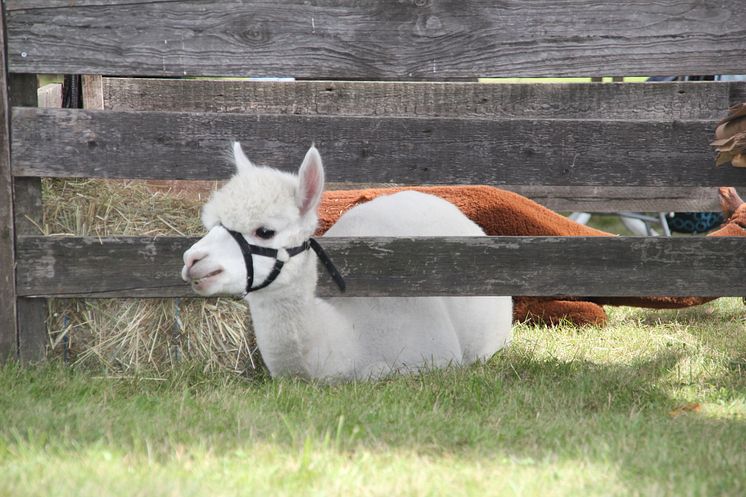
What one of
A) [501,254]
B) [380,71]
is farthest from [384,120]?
[501,254]

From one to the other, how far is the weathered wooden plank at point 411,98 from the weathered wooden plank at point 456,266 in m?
1.48

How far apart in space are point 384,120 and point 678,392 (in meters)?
1.80

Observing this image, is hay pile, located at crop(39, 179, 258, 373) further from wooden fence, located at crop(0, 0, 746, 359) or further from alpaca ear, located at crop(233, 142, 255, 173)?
alpaca ear, located at crop(233, 142, 255, 173)

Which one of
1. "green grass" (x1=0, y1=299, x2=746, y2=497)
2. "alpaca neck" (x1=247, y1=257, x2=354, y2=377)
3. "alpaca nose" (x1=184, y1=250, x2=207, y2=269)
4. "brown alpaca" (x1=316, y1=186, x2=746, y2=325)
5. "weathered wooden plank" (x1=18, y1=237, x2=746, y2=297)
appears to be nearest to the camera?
"green grass" (x1=0, y1=299, x2=746, y2=497)

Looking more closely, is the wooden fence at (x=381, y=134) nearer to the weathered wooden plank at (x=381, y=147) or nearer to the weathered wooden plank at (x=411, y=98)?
the weathered wooden plank at (x=381, y=147)

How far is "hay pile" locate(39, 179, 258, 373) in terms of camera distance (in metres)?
4.30

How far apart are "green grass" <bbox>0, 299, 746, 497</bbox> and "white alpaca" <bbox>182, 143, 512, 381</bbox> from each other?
180 millimetres

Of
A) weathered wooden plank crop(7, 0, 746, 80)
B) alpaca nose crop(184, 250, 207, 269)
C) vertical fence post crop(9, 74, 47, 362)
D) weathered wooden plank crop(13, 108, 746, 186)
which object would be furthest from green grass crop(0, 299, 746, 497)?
weathered wooden plank crop(7, 0, 746, 80)

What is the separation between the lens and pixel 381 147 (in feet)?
13.1

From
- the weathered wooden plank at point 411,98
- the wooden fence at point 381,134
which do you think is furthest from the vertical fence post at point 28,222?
the weathered wooden plank at point 411,98

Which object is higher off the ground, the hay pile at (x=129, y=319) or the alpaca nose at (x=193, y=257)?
the alpaca nose at (x=193, y=257)

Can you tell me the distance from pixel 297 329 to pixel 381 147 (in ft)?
2.95

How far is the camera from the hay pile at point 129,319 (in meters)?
4.30

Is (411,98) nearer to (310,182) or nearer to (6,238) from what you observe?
(310,182)
